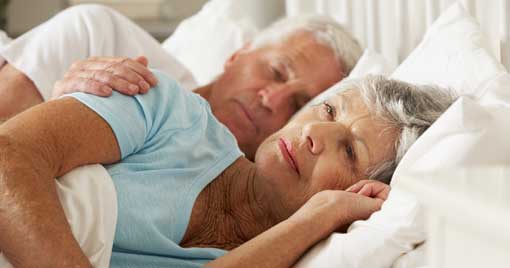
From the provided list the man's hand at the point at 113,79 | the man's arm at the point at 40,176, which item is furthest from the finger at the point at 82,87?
the man's arm at the point at 40,176

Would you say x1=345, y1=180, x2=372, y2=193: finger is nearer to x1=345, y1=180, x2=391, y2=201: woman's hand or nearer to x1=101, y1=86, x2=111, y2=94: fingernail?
x1=345, y1=180, x2=391, y2=201: woman's hand

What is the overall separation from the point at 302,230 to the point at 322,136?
0.65 feet

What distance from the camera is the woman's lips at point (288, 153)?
1.38m

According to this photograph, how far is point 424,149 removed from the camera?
1.27 m

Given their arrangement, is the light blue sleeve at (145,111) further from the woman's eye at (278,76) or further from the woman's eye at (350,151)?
the woman's eye at (278,76)

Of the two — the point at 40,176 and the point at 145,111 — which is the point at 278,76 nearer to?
the point at 145,111

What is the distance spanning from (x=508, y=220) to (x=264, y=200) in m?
0.81

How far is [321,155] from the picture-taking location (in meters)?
1.38

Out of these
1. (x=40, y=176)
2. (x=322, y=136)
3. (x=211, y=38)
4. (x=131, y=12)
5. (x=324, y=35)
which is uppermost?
(x=40, y=176)

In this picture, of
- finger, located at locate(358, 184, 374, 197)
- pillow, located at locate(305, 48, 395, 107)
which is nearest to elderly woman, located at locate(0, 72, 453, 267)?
finger, located at locate(358, 184, 374, 197)

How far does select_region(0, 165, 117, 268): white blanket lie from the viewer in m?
1.20

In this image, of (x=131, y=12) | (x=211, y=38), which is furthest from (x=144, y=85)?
(x=131, y=12)

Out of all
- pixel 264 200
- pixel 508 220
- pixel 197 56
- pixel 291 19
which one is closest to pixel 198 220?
pixel 264 200

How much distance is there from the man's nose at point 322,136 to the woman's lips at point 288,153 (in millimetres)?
31
